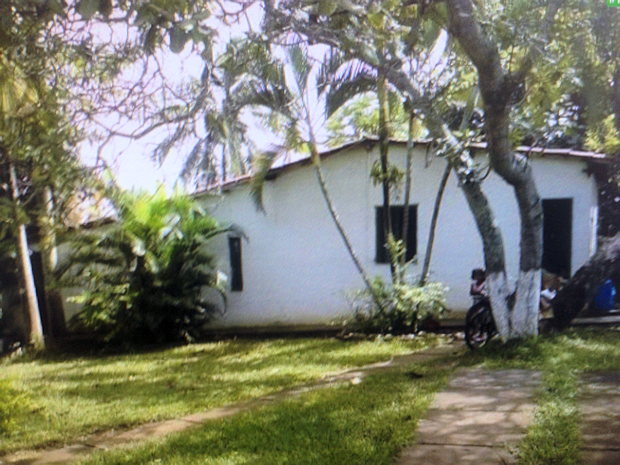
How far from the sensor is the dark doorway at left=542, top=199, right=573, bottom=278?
1106 centimetres

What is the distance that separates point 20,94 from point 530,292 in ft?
19.7

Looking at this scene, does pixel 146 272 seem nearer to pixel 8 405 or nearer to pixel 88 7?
pixel 8 405

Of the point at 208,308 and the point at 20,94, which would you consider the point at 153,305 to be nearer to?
the point at 208,308

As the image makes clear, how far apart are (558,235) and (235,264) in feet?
18.5

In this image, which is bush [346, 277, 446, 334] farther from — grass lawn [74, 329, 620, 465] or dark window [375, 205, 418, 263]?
grass lawn [74, 329, 620, 465]

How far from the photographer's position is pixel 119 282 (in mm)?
10914

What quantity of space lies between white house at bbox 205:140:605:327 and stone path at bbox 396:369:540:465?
476cm

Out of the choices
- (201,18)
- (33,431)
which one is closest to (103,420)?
(33,431)

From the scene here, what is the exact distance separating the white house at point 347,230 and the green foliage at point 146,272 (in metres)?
0.86

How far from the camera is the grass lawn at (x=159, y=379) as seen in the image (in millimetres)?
6203

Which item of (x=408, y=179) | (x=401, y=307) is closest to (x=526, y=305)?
(x=401, y=307)

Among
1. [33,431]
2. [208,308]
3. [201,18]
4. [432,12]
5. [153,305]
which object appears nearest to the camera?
[201,18]

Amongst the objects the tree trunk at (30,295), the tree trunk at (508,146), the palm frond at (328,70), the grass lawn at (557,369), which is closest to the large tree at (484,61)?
the tree trunk at (508,146)

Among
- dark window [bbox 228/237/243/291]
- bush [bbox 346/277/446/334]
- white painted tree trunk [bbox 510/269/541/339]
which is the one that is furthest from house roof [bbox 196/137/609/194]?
white painted tree trunk [bbox 510/269/541/339]
